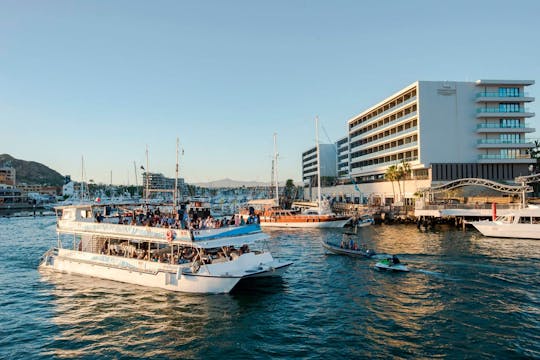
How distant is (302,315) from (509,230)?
3875cm

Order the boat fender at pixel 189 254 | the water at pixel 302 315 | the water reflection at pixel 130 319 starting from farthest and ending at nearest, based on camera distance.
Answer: the boat fender at pixel 189 254 < the water reflection at pixel 130 319 < the water at pixel 302 315

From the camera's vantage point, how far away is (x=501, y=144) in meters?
74.9

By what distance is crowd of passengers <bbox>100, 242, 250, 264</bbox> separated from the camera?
81.8ft

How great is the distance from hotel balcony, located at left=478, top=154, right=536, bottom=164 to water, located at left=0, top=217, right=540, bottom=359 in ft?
158

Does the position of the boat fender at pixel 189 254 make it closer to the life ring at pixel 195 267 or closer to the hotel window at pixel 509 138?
the life ring at pixel 195 267

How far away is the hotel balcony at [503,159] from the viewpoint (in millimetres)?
74812

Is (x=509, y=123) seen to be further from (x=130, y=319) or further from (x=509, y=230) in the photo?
(x=130, y=319)

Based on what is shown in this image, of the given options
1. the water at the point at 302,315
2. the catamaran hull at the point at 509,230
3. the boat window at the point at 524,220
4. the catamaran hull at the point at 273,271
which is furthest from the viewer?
the boat window at the point at 524,220

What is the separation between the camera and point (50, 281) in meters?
28.9

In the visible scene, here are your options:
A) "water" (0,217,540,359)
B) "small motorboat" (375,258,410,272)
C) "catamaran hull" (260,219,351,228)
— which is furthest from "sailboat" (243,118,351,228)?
"small motorboat" (375,258,410,272)

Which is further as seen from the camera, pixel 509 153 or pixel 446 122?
pixel 446 122

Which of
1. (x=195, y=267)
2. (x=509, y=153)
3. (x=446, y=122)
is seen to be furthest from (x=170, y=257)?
(x=509, y=153)

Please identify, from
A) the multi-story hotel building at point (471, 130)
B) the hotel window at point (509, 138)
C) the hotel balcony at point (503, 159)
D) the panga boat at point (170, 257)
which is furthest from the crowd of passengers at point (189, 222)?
the hotel window at point (509, 138)

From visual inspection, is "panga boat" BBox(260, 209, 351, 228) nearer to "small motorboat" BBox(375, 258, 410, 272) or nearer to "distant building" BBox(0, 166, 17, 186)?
"small motorboat" BBox(375, 258, 410, 272)
